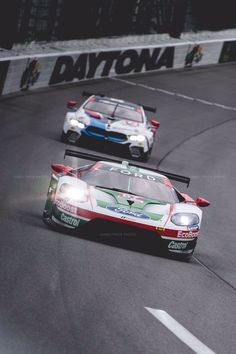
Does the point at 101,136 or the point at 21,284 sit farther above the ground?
the point at 21,284

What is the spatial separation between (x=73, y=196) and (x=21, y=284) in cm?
305

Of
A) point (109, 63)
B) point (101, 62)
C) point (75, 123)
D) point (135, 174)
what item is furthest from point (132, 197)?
point (109, 63)

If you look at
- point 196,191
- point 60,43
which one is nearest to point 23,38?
point 60,43

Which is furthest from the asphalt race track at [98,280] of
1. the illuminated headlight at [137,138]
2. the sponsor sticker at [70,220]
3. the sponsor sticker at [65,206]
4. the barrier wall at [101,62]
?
the barrier wall at [101,62]

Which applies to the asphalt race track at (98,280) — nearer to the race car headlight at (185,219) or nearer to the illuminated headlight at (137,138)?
the race car headlight at (185,219)

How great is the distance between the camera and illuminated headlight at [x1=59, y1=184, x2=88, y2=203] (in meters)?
11.9

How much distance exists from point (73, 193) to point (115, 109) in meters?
10.6

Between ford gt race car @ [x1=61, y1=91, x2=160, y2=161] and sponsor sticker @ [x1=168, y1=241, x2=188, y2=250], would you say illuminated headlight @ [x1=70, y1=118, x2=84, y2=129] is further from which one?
sponsor sticker @ [x1=168, y1=241, x2=188, y2=250]

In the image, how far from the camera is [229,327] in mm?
9102

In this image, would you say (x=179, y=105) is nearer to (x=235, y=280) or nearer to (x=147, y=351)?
(x=235, y=280)

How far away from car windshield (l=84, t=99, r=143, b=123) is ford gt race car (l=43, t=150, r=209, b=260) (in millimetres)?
9279

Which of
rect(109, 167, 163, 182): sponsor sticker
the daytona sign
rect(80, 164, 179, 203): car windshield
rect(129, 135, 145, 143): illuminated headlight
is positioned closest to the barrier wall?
the daytona sign

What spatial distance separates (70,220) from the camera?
11.9 metres

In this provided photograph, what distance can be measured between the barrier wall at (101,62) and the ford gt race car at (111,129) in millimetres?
6811
